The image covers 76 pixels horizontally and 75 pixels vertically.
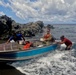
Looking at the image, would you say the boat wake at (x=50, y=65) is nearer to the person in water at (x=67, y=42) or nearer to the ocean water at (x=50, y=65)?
the ocean water at (x=50, y=65)

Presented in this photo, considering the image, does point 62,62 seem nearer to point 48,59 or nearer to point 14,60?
point 48,59

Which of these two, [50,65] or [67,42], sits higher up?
[67,42]

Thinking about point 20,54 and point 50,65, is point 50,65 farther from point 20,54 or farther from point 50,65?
point 20,54

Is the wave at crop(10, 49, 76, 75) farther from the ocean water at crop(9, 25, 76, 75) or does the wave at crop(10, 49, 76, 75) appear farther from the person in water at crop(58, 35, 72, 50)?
the person in water at crop(58, 35, 72, 50)

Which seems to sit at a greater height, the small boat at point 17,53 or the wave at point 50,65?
the small boat at point 17,53

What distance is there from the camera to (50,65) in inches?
756

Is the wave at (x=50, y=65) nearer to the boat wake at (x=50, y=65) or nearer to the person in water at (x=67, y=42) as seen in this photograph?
the boat wake at (x=50, y=65)

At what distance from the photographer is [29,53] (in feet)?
61.6

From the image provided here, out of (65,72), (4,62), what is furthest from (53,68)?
(4,62)

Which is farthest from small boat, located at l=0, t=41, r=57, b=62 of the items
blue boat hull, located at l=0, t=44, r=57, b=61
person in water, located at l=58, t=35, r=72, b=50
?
person in water, located at l=58, t=35, r=72, b=50

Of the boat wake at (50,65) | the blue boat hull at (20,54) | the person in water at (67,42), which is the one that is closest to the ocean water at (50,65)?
the boat wake at (50,65)

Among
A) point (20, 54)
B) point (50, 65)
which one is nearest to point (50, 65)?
point (50, 65)

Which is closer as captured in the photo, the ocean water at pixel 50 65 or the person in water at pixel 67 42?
the ocean water at pixel 50 65

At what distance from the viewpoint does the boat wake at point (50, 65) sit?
1728 centimetres
